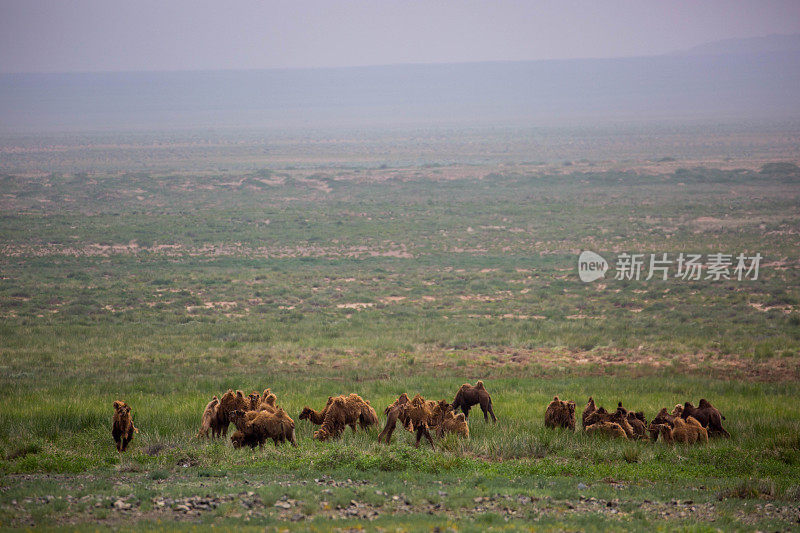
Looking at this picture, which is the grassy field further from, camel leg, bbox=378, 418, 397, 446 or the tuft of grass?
camel leg, bbox=378, 418, 397, 446

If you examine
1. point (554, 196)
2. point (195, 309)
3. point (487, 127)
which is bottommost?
point (195, 309)

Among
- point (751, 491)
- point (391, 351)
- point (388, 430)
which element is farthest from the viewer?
point (391, 351)

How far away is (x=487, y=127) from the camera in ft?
603

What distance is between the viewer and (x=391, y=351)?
24.2 meters

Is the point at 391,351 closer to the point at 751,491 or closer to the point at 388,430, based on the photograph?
the point at 388,430

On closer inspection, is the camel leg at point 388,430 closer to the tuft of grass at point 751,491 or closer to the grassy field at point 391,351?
the grassy field at point 391,351

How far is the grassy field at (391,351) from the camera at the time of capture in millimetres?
9500

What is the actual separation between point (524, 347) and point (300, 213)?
135ft

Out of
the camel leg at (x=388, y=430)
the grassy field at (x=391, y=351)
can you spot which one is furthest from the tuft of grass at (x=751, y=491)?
the camel leg at (x=388, y=430)

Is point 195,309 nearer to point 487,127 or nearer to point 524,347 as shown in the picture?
point 524,347

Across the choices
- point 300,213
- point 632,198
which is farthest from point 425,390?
point 632,198

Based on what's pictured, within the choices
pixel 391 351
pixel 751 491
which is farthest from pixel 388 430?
pixel 391 351

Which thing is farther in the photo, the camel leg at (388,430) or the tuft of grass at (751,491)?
the camel leg at (388,430)

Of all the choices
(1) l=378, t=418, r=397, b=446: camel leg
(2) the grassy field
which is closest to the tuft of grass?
(2) the grassy field
